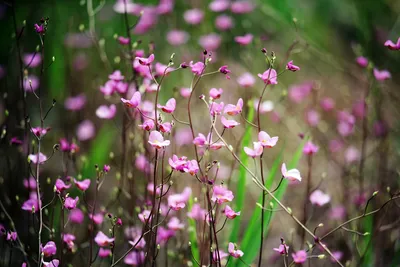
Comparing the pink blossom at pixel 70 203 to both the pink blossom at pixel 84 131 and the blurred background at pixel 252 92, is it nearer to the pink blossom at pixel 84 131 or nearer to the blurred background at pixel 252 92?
the blurred background at pixel 252 92

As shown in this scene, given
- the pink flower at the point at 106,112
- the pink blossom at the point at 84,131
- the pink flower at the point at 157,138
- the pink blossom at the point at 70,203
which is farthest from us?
the pink blossom at the point at 84,131

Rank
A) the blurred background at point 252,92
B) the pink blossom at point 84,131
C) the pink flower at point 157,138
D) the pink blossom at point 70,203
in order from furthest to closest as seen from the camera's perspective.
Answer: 1. the pink blossom at point 84,131
2. the blurred background at point 252,92
3. the pink blossom at point 70,203
4. the pink flower at point 157,138

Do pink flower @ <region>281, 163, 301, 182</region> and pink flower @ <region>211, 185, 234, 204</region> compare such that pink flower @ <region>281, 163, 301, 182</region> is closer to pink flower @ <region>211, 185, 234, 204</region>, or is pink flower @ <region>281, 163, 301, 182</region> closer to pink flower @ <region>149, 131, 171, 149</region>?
pink flower @ <region>211, 185, 234, 204</region>

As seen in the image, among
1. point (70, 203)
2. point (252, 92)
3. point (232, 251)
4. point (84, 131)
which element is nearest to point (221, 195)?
point (232, 251)

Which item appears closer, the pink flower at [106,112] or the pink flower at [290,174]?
the pink flower at [290,174]

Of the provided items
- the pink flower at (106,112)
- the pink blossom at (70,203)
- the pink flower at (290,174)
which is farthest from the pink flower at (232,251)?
the pink flower at (106,112)

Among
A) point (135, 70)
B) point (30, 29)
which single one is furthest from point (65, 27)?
point (135, 70)

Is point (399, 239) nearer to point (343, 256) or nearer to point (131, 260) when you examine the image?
point (343, 256)

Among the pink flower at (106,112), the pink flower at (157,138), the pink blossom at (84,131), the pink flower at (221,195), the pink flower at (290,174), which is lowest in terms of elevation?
the pink blossom at (84,131)

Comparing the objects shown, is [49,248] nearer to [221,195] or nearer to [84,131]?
[221,195]
